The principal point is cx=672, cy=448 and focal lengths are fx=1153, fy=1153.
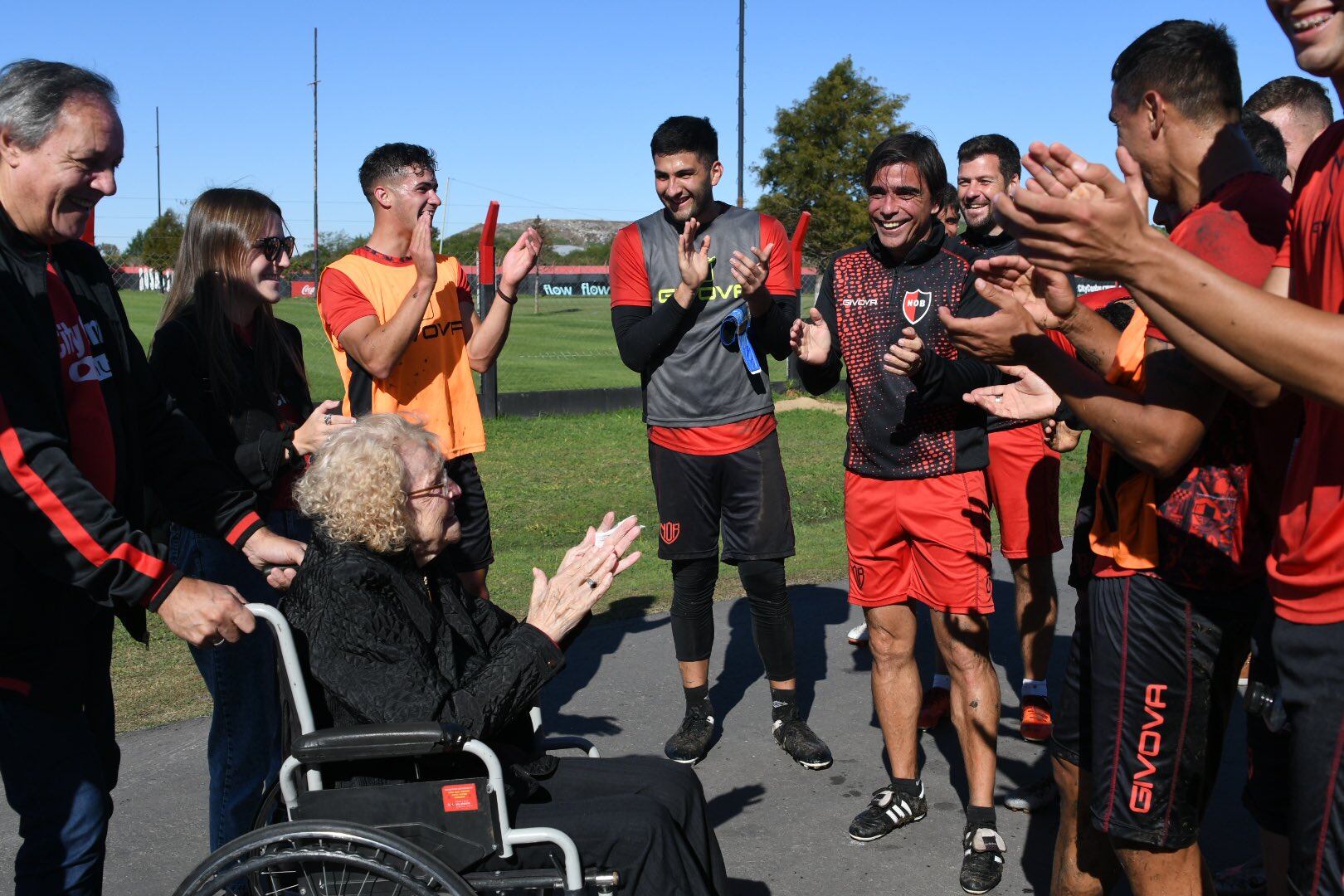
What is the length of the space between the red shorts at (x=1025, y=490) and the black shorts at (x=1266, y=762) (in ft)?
7.31

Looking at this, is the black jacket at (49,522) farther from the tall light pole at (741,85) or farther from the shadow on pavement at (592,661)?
the tall light pole at (741,85)

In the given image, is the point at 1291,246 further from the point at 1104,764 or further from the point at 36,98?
the point at 36,98

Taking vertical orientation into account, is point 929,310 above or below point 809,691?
above

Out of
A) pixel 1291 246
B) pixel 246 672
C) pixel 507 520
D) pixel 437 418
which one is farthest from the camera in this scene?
pixel 507 520

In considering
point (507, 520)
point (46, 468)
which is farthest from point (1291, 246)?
point (507, 520)

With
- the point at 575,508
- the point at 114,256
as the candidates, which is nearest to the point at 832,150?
the point at 575,508

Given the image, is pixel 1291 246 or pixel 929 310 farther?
pixel 929 310

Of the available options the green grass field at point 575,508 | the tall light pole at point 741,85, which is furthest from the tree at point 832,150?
the green grass field at point 575,508

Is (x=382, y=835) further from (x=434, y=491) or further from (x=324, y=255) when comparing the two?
(x=324, y=255)

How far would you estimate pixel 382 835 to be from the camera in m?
2.50

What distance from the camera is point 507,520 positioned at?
9.18m

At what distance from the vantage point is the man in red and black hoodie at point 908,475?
4031 mm

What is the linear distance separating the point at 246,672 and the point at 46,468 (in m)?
1.15

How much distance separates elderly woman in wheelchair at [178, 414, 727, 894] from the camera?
101 inches
